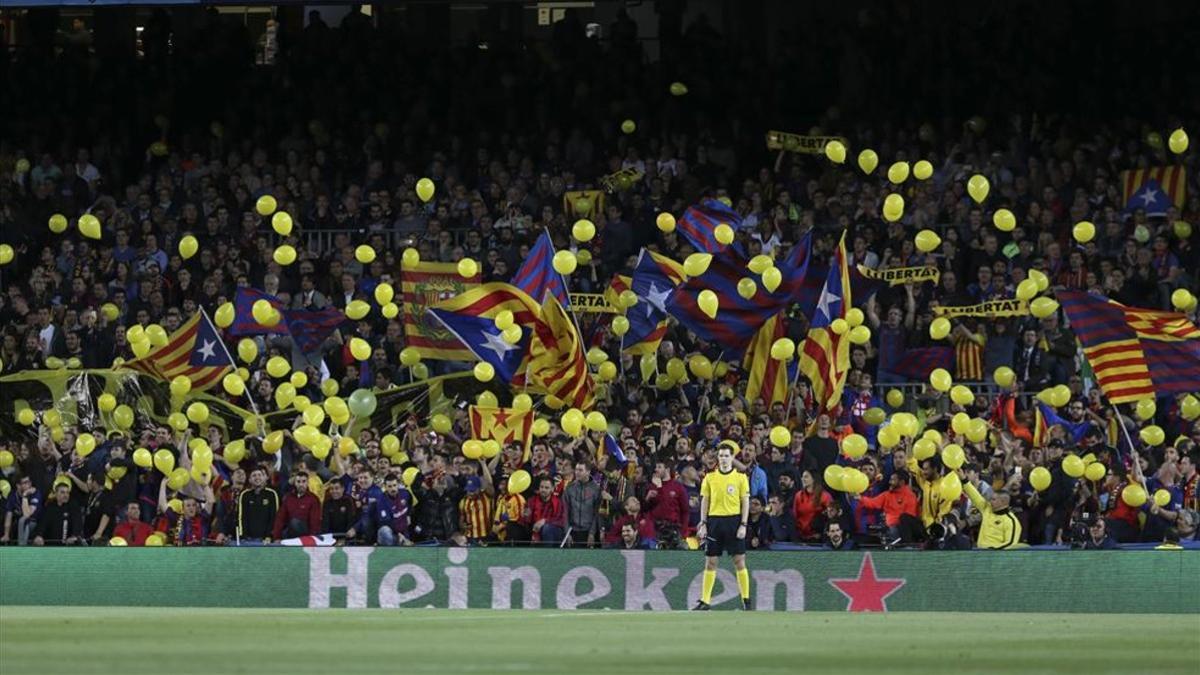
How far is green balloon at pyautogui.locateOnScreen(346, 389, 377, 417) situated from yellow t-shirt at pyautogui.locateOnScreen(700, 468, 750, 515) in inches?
239

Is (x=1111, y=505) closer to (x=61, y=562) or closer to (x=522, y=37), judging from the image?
(x=61, y=562)

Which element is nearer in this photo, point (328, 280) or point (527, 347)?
point (527, 347)

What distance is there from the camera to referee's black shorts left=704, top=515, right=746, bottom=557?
2388 centimetres

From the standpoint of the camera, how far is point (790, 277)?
28.9 meters

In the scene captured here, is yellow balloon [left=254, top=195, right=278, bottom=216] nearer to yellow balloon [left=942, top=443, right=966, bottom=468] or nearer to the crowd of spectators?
the crowd of spectators

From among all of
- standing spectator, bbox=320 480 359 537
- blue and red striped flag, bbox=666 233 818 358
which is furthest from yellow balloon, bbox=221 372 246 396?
blue and red striped flag, bbox=666 233 818 358

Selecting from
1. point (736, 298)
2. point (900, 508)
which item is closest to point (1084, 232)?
point (736, 298)

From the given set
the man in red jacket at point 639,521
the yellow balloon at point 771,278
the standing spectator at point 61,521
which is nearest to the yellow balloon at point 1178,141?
the yellow balloon at point 771,278

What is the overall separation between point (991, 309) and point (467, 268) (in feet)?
21.7

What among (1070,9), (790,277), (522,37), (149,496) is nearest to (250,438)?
(149,496)

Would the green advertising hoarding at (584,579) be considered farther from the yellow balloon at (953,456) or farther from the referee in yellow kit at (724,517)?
the yellow balloon at (953,456)

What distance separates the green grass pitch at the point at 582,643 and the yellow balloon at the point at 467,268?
8488 mm

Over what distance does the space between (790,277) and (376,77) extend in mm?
9352

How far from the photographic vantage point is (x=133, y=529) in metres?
27.8
